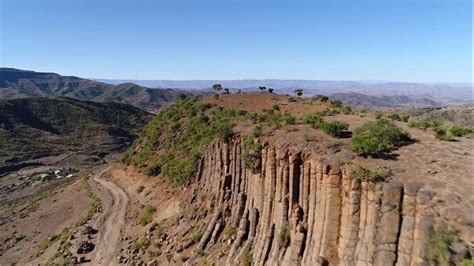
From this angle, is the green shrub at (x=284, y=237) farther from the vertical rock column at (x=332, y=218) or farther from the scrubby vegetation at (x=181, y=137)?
the scrubby vegetation at (x=181, y=137)

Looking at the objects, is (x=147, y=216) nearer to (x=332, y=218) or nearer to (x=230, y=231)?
(x=230, y=231)

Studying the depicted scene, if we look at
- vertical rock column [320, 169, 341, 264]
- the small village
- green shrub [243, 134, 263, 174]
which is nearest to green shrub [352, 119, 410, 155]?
vertical rock column [320, 169, 341, 264]

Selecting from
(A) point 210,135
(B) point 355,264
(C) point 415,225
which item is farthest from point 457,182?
(A) point 210,135

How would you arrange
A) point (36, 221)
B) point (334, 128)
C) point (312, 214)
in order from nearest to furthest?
point (312, 214) → point (334, 128) → point (36, 221)

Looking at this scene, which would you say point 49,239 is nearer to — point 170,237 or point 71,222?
Answer: point 71,222

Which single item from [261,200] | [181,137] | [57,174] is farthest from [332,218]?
[57,174]

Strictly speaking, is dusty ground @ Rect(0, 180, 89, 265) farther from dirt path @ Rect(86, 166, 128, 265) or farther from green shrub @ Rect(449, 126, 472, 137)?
green shrub @ Rect(449, 126, 472, 137)
